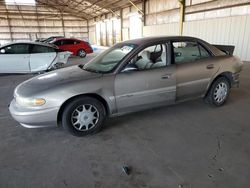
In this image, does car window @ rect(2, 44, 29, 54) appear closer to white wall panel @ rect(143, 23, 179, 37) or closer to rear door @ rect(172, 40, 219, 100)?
rear door @ rect(172, 40, 219, 100)

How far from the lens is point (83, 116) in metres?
2.83

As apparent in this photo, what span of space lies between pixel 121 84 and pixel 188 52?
4.64ft

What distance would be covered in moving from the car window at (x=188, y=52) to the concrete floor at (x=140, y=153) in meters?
0.99

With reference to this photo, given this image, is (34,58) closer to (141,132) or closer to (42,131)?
(42,131)

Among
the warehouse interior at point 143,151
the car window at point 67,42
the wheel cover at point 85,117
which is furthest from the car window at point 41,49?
the car window at point 67,42

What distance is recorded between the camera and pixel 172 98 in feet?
10.9

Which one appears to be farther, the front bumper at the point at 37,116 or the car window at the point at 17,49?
the car window at the point at 17,49

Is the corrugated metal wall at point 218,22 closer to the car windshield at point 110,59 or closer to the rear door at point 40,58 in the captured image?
Result: the car windshield at point 110,59

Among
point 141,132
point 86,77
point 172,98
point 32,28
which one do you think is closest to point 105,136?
point 141,132

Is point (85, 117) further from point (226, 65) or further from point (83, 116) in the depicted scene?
point (226, 65)

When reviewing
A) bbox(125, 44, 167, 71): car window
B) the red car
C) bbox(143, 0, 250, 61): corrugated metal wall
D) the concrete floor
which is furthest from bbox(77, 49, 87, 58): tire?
bbox(125, 44, 167, 71): car window

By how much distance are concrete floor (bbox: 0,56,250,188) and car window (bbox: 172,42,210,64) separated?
3.24 ft

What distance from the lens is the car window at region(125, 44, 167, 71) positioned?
10.3 ft

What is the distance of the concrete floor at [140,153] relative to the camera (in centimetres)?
203
